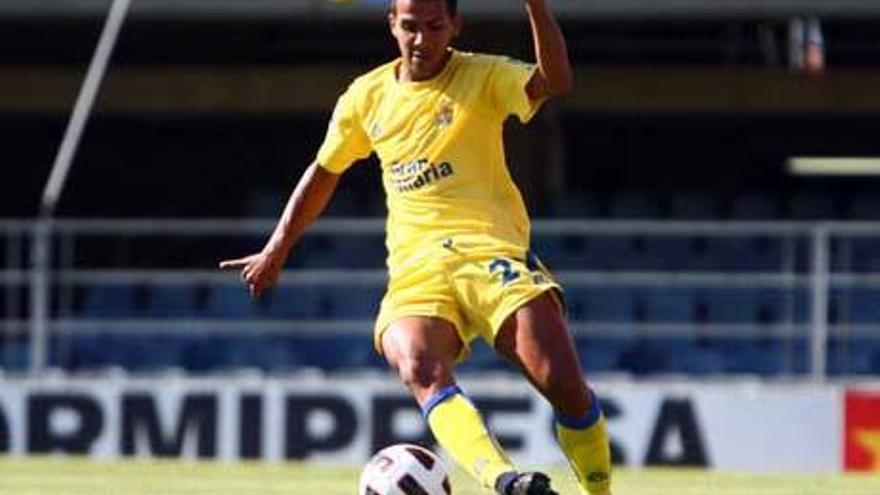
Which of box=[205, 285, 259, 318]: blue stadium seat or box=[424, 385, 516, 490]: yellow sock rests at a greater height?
box=[424, 385, 516, 490]: yellow sock

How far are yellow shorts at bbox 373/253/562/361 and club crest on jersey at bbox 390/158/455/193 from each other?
27 cm

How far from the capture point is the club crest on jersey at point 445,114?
29.6ft

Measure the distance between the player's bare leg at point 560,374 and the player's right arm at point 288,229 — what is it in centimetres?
88

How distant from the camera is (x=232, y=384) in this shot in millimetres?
17469

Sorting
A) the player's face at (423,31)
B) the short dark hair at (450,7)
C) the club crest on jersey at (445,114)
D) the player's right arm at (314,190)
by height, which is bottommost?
the player's right arm at (314,190)

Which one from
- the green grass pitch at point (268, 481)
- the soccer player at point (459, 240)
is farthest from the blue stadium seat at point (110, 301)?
the soccer player at point (459, 240)

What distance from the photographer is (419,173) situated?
907 cm

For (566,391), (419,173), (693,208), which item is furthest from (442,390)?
(693,208)

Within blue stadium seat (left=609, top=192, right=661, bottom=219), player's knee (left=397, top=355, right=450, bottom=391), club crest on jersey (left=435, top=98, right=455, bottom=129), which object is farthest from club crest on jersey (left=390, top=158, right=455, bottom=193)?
blue stadium seat (left=609, top=192, right=661, bottom=219)

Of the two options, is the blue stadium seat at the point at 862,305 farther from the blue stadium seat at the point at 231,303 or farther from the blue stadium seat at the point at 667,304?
the blue stadium seat at the point at 231,303

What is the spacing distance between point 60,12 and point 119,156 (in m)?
6.22

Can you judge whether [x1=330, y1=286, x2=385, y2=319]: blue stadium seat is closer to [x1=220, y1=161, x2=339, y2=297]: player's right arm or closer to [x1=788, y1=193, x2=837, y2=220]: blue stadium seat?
[x1=788, y1=193, x2=837, y2=220]: blue stadium seat

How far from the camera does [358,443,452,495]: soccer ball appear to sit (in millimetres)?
8648

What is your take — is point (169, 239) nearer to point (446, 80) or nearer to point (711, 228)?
point (711, 228)
